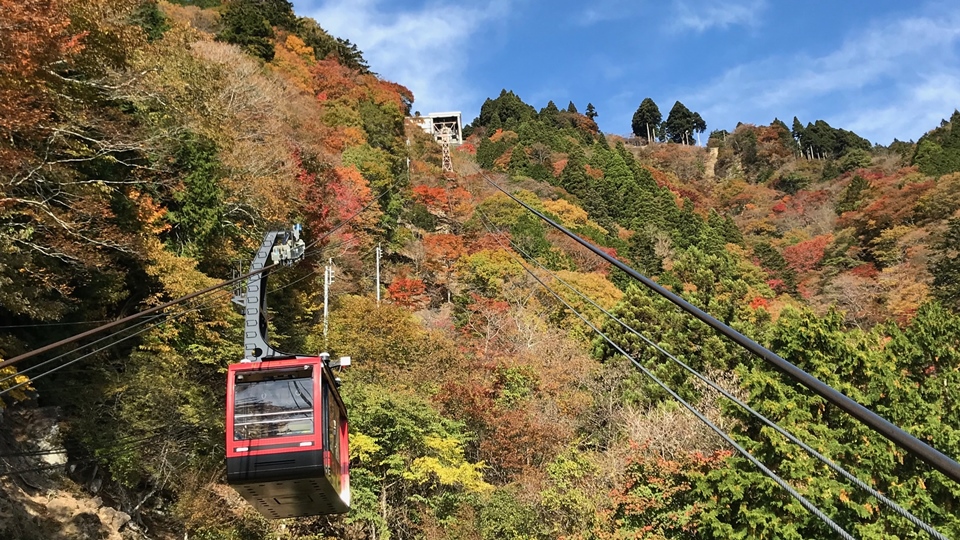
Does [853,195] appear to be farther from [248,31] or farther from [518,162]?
[248,31]

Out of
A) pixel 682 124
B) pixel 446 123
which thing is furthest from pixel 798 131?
pixel 446 123

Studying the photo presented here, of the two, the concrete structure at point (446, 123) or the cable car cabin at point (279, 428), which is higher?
the concrete structure at point (446, 123)

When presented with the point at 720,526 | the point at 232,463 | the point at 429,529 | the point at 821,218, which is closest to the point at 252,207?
the point at 429,529

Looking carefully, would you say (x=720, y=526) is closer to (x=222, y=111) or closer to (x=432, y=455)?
(x=432, y=455)

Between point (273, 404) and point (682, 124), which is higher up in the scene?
point (682, 124)

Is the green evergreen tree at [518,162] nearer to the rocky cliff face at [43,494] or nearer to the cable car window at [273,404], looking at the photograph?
the rocky cliff face at [43,494]

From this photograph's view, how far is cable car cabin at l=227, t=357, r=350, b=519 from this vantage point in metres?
9.55

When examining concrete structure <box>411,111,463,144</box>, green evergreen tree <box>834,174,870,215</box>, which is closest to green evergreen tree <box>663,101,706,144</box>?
concrete structure <box>411,111,463,144</box>

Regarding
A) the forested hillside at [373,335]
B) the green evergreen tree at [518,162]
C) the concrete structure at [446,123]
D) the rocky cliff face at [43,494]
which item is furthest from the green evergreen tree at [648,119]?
the rocky cliff face at [43,494]

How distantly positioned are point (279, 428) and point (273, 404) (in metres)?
0.33

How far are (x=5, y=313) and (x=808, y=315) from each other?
63.0 feet

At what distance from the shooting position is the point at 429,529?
1992 cm

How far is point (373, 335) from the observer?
2581 cm

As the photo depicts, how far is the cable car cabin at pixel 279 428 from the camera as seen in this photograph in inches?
376
